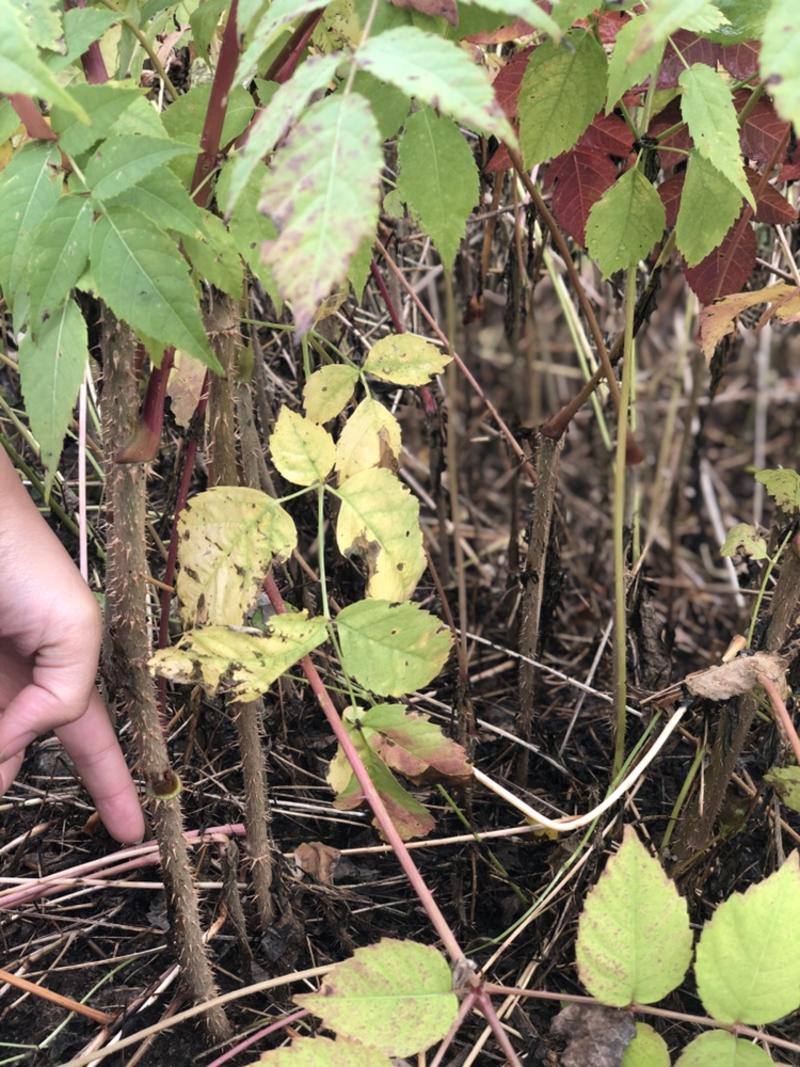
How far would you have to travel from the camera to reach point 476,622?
74.9 inches

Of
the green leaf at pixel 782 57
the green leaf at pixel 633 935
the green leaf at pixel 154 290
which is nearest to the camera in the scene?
the green leaf at pixel 782 57

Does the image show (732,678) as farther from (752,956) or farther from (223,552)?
(223,552)

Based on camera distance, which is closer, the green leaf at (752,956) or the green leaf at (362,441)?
the green leaf at (752,956)

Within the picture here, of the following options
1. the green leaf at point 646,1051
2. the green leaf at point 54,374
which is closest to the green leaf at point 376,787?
the green leaf at point 646,1051

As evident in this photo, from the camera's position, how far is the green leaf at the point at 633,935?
77 centimetres

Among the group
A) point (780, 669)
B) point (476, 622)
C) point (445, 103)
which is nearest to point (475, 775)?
point (780, 669)

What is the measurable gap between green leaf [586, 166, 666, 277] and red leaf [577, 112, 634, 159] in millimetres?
86

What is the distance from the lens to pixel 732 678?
926 millimetres

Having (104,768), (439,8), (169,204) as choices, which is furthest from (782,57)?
(104,768)

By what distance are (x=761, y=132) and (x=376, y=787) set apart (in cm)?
73

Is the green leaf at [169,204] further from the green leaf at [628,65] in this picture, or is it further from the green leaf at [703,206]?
the green leaf at [703,206]

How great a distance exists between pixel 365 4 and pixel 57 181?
0.26 meters

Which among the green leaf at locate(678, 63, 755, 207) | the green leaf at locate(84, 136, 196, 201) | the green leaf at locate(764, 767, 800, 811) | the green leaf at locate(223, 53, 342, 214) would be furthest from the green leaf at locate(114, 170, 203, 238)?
the green leaf at locate(764, 767, 800, 811)

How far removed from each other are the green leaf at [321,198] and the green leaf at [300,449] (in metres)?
0.34
